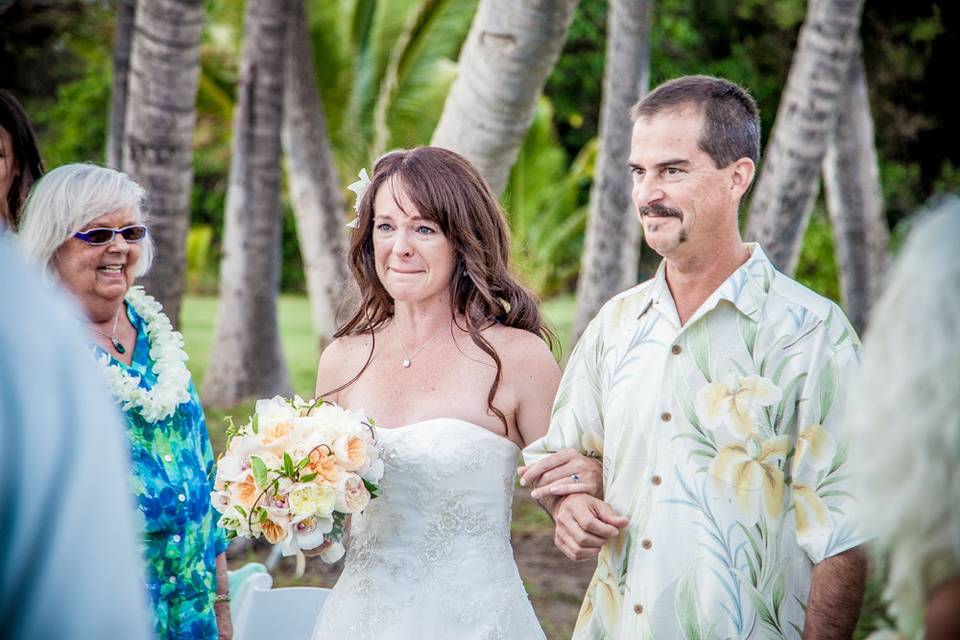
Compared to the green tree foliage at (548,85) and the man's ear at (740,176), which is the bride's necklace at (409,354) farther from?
the green tree foliage at (548,85)

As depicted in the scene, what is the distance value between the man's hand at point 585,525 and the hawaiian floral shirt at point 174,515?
1264 mm

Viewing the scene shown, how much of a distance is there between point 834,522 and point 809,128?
544 cm

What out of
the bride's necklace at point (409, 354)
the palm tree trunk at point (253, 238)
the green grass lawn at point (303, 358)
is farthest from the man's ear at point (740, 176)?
the palm tree trunk at point (253, 238)

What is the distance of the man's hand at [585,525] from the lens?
282cm

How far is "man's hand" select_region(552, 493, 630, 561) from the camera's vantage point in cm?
282

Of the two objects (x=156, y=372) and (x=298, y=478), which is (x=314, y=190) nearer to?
(x=156, y=372)

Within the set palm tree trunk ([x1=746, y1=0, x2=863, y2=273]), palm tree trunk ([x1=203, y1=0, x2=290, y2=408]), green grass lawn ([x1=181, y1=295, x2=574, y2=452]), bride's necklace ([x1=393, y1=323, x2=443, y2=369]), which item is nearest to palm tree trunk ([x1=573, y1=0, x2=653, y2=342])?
green grass lawn ([x1=181, y1=295, x2=574, y2=452])

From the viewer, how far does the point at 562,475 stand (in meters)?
2.98

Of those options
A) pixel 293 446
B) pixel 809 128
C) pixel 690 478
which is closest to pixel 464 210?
pixel 293 446

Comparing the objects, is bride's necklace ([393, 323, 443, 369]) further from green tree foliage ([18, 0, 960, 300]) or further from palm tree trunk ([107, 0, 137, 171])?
green tree foliage ([18, 0, 960, 300])

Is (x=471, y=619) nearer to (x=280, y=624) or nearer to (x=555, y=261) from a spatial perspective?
(x=280, y=624)

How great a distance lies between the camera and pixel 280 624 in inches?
156

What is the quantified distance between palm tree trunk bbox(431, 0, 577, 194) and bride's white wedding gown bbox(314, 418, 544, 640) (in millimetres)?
2435

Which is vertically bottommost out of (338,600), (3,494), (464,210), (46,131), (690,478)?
(46,131)
